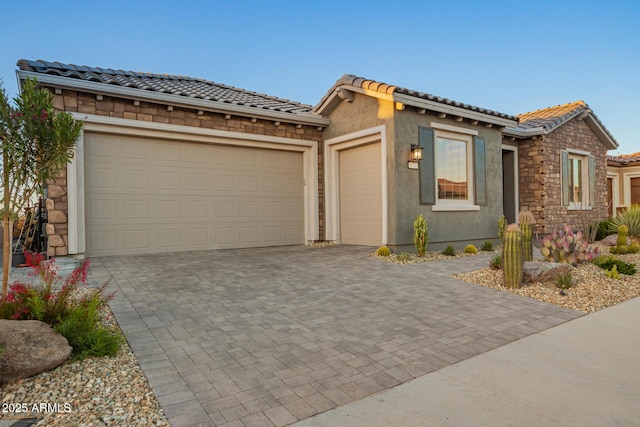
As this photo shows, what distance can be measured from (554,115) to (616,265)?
26.7 feet

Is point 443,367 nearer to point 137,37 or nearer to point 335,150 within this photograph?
point 335,150

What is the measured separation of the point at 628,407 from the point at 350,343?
2080mm

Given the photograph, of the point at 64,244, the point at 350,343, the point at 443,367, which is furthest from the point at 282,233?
the point at 443,367

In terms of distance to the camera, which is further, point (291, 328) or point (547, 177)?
point (547, 177)

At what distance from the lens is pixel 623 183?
17.8 meters

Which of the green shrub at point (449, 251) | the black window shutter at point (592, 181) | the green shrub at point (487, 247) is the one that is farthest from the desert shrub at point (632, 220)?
the green shrub at point (449, 251)

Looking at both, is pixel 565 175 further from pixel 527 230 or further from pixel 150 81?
pixel 150 81

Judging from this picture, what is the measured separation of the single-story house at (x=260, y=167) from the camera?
7621 mm

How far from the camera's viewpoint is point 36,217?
7812mm

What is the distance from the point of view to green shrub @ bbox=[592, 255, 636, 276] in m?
6.96

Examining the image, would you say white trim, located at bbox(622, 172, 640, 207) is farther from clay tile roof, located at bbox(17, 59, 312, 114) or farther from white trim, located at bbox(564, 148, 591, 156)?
clay tile roof, located at bbox(17, 59, 312, 114)

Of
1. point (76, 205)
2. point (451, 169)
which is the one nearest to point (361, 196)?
point (451, 169)

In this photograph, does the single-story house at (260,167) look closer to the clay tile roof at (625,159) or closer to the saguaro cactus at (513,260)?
the saguaro cactus at (513,260)

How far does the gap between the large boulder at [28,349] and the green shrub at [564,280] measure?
20.6 feet
